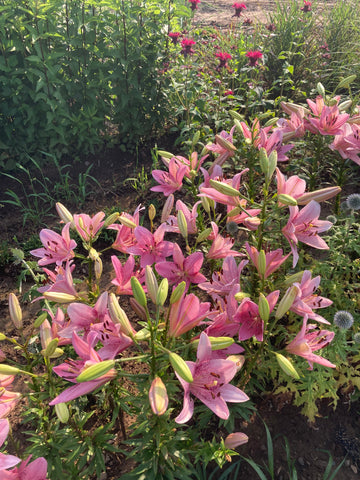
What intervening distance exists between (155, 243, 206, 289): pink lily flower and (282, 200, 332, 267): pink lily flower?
1.15ft

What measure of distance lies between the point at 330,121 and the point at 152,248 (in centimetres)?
123

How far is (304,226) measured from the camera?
62.1 inches

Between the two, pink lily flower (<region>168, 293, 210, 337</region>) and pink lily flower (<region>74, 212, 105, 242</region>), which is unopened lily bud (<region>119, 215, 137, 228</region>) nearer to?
pink lily flower (<region>74, 212, 105, 242</region>)

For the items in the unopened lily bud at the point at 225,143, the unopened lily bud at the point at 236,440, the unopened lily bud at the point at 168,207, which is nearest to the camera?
the unopened lily bud at the point at 236,440

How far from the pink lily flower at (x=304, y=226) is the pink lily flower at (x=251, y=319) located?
0.20 m

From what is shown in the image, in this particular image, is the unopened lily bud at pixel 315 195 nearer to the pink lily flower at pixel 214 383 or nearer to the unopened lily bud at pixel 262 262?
the unopened lily bud at pixel 262 262

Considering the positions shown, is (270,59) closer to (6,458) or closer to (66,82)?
(66,82)

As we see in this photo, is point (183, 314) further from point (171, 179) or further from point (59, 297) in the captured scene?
point (171, 179)

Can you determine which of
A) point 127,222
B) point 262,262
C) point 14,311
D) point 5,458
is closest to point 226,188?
point 262,262

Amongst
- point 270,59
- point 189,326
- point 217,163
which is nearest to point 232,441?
point 189,326

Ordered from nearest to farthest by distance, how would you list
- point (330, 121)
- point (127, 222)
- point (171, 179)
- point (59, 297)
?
point (59, 297), point (127, 222), point (171, 179), point (330, 121)

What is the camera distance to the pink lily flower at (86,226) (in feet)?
5.03

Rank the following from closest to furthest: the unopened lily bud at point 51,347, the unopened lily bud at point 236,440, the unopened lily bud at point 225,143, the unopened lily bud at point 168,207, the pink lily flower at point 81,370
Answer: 1. the pink lily flower at point 81,370
2. the unopened lily bud at point 51,347
3. the unopened lily bud at point 236,440
4. the unopened lily bud at point 168,207
5. the unopened lily bud at point 225,143

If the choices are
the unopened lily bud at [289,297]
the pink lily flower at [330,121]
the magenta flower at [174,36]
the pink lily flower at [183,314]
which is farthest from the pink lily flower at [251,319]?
the magenta flower at [174,36]
